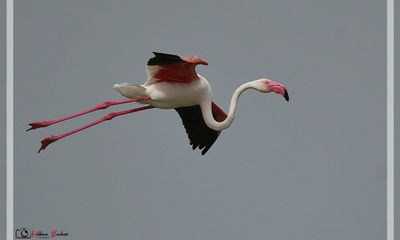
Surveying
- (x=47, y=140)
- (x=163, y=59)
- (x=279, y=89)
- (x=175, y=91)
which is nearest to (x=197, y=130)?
(x=175, y=91)

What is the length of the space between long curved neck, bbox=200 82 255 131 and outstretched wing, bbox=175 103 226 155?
100 cm

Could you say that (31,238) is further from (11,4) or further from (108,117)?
(11,4)

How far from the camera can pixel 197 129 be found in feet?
59.9

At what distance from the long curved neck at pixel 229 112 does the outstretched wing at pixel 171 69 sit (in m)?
A: 0.53

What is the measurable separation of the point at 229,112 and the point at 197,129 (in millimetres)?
1533

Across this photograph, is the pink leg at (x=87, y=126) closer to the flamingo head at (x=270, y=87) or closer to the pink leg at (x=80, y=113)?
the pink leg at (x=80, y=113)

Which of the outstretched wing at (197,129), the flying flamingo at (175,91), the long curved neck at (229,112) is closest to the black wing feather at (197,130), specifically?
the outstretched wing at (197,129)

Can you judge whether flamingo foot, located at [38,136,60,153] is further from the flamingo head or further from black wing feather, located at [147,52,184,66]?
the flamingo head

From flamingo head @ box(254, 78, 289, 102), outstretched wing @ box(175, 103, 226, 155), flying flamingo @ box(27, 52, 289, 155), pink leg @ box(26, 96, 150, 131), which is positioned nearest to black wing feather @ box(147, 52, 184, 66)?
flying flamingo @ box(27, 52, 289, 155)

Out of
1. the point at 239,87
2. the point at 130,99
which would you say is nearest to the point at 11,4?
the point at 130,99

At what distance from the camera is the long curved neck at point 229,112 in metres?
16.8

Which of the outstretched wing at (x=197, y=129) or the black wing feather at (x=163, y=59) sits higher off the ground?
the black wing feather at (x=163, y=59)

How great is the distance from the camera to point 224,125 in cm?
1684

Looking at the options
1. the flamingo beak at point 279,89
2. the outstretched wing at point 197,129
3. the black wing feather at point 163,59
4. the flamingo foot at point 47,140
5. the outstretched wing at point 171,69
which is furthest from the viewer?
the outstretched wing at point 197,129
